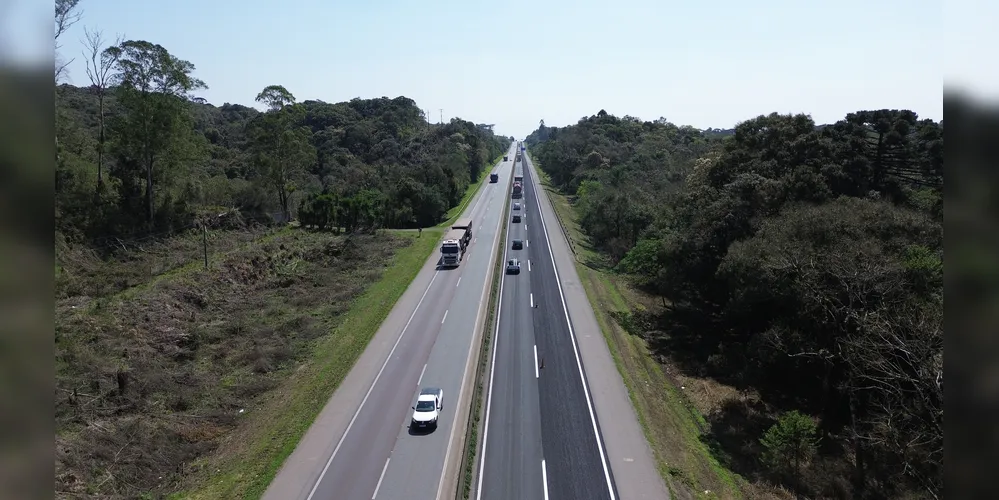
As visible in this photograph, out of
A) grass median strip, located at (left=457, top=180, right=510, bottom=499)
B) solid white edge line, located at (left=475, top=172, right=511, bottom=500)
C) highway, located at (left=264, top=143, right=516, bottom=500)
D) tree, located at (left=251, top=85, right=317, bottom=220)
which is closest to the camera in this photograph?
highway, located at (left=264, top=143, right=516, bottom=500)

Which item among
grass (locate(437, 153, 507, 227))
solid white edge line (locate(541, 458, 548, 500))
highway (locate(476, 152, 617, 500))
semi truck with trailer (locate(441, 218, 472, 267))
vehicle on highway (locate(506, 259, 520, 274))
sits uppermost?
grass (locate(437, 153, 507, 227))

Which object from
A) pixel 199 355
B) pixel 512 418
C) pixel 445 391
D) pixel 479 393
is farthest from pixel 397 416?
pixel 199 355

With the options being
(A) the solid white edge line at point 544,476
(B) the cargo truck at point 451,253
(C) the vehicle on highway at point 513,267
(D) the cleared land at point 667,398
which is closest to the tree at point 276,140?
(B) the cargo truck at point 451,253

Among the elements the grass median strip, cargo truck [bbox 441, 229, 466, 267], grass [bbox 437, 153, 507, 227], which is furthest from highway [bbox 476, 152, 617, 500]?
grass [bbox 437, 153, 507, 227]

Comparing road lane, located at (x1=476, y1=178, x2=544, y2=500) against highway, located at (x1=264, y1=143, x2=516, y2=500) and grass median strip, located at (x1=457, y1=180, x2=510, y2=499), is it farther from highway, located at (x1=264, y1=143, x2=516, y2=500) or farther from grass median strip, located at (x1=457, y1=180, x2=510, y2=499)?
highway, located at (x1=264, y1=143, x2=516, y2=500)

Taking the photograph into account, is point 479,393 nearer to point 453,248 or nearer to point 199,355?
point 199,355

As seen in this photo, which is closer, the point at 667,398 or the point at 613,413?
the point at 613,413

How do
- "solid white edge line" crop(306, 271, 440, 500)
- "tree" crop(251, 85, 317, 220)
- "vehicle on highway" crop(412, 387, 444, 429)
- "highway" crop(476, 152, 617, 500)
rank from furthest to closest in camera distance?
"tree" crop(251, 85, 317, 220), "vehicle on highway" crop(412, 387, 444, 429), "highway" crop(476, 152, 617, 500), "solid white edge line" crop(306, 271, 440, 500)
